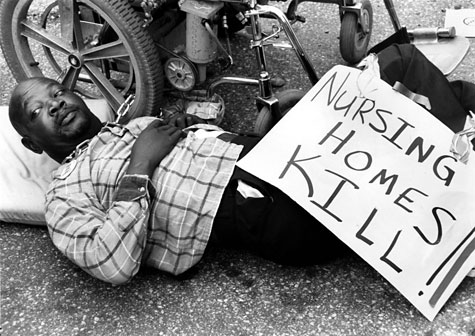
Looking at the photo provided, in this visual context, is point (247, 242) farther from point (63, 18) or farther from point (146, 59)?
point (63, 18)

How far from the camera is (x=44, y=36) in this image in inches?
113

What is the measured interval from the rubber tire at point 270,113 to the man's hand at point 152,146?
36 cm

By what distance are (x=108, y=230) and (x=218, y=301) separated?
0.49 m

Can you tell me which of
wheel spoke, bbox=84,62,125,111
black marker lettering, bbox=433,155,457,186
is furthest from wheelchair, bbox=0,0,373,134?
black marker lettering, bbox=433,155,457,186

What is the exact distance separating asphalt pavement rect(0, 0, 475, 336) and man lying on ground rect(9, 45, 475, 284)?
10cm

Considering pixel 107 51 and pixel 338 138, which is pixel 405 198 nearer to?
pixel 338 138

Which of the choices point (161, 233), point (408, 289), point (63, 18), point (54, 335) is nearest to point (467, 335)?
point (408, 289)

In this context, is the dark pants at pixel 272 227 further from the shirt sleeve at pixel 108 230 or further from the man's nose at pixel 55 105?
the man's nose at pixel 55 105

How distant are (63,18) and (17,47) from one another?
1.18 ft

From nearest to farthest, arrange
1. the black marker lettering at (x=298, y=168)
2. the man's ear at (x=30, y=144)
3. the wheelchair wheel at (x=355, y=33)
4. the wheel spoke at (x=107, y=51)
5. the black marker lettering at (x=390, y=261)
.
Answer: the black marker lettering at (x=390, y=261) → the black marker lettering at (x=298, y=168) → the man's ear at (x=30, y=144) → the wheel spoke at (x=107, y=51) → the wheelchair wheel at (x=355, y=33)

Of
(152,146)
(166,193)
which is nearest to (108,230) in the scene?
(166,193)

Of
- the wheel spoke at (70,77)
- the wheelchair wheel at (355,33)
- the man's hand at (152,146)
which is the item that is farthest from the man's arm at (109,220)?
the wheelchair wheel at (355,33)

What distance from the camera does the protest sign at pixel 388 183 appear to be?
1979 mm

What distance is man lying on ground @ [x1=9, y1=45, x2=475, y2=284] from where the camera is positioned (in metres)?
2.11
